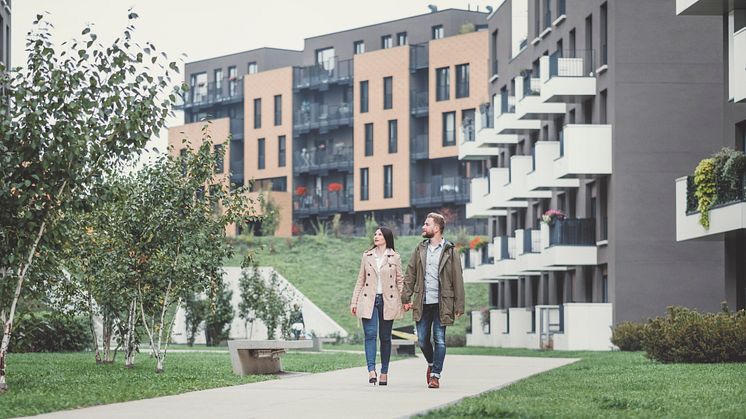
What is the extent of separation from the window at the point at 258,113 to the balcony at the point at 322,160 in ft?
14.7

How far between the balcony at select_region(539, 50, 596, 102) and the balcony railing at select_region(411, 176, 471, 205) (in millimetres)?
33403

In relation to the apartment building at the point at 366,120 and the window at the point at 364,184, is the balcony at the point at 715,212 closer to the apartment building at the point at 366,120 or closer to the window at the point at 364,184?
the apartment building at the point at 366,120

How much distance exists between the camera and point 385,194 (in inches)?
3278

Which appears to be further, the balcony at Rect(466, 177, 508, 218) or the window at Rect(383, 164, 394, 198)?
the window at Rect(383, 164, 394, 198)

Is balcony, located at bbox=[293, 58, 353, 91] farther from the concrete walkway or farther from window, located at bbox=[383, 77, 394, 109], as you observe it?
the concrete walkway

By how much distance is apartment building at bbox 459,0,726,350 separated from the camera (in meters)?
40.3

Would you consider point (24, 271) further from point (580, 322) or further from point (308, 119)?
point (308, 119)

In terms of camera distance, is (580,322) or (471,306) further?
(471,306)

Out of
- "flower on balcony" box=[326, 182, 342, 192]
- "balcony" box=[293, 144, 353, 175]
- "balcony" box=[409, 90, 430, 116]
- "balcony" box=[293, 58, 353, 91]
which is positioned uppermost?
"balcony" box=[293, 58, 353, 91]

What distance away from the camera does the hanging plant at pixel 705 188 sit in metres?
30.1

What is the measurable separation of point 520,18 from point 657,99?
1624 centimetres

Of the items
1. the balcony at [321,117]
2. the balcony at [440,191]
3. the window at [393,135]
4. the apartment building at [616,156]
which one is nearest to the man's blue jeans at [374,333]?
the apartment building at [616,156]

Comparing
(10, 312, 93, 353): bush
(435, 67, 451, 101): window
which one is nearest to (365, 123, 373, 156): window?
(435, 67, 451, 101): window

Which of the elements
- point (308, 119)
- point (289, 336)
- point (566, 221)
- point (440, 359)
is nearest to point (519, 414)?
point (440, 359)
